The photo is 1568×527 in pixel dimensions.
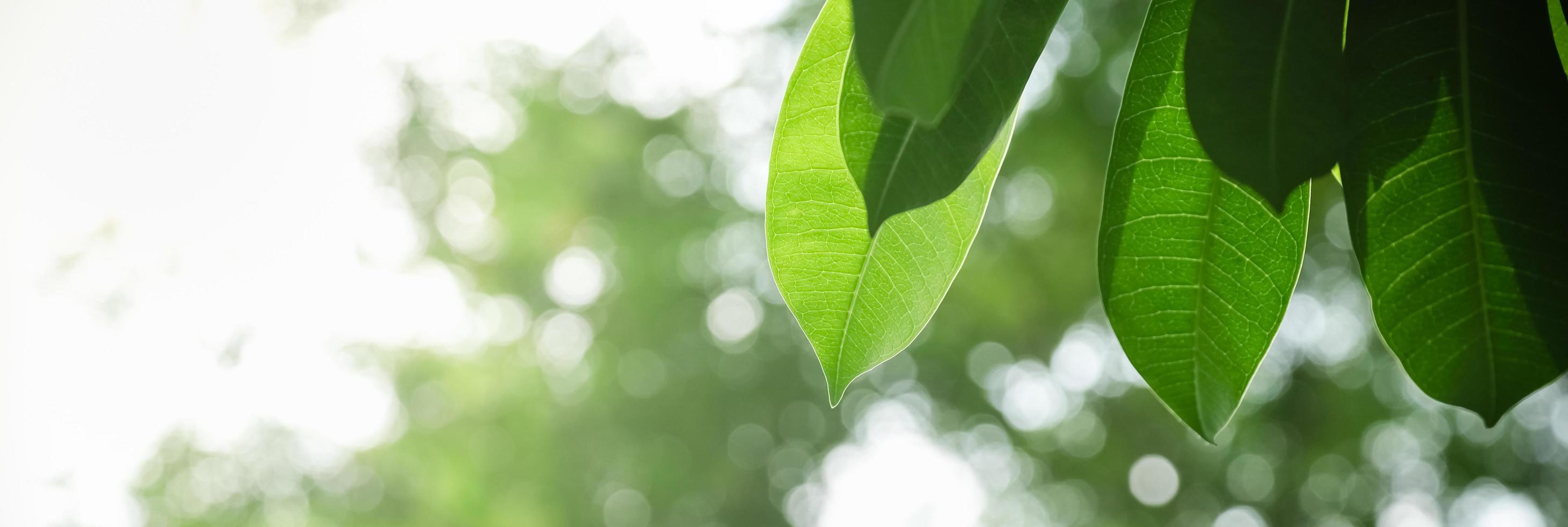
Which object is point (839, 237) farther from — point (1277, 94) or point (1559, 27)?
point (1559, 27)

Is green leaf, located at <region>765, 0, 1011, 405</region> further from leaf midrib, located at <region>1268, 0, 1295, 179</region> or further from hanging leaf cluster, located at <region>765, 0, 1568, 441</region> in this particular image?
leaf midrib, located at <region>1268, 0, 1295, 179</region>

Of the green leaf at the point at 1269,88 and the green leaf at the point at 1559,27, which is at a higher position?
the green leaf at the point at 1269,88

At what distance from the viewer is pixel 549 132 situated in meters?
6.39

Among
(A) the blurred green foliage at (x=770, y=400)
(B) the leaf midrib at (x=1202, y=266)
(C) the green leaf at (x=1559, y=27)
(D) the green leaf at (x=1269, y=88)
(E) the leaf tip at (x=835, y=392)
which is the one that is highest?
(D) the green leaf at (x=1269, y=88)

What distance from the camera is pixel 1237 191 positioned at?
448mm

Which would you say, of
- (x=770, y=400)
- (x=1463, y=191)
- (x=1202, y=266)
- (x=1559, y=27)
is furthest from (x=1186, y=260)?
(x=770, y=400)

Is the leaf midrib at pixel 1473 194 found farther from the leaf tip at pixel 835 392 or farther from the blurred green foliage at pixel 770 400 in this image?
the blurred green foliage at pixel 770 400

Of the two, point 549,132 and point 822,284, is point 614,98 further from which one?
point 822,284

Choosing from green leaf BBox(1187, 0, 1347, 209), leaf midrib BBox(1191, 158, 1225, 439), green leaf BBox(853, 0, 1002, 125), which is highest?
green leaf BBox(853, 0, 1002, 125)

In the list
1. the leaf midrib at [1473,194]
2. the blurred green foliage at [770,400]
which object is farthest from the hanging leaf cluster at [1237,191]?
the blurred green foliage at [770,400]

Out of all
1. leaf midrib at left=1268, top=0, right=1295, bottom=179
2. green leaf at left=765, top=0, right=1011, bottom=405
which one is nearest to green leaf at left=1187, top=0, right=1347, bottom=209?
leaf midrib at left=1268, top=0, right=1295, bottom=179

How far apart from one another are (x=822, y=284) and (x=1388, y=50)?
10.5 inches

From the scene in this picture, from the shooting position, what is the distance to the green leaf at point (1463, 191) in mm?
409

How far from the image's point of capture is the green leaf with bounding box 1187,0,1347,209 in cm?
35
